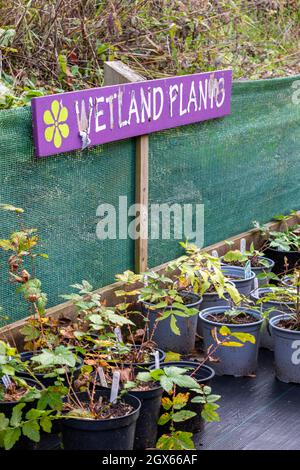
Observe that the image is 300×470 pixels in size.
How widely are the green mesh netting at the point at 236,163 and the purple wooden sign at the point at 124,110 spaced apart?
0.57 feet

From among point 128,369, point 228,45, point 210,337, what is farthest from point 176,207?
point 228,45

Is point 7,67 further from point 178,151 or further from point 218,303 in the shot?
point 218,303

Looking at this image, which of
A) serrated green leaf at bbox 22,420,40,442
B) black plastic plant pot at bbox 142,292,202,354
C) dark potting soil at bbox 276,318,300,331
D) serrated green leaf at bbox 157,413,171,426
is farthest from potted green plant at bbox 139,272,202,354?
serrated green leaf at bbox 22,420,40,442

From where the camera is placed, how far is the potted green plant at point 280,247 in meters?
7.13

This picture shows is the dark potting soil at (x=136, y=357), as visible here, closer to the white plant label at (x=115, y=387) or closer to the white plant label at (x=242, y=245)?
the white plant label at (x=115, y=387)

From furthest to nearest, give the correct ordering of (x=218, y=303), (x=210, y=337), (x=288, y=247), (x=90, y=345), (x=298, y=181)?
(x=298, y=181)
(x=288, y=247)
(x=218, y=303)
(x=210, y=337)
(x=90, y=345)

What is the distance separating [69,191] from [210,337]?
1.30m

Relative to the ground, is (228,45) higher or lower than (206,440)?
higher

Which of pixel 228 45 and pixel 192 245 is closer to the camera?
pixel 192 245

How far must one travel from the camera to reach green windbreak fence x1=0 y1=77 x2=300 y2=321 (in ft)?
16.0

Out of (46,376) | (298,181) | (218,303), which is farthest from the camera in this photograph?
(298,181)

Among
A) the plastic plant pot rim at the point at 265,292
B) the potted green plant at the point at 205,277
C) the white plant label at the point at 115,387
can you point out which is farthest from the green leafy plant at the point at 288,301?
the white plant label at the point at 115,387

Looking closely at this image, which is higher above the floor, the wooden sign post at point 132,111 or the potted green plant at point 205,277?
the wooden sign post at point 132,111

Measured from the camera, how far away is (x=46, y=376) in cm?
429
